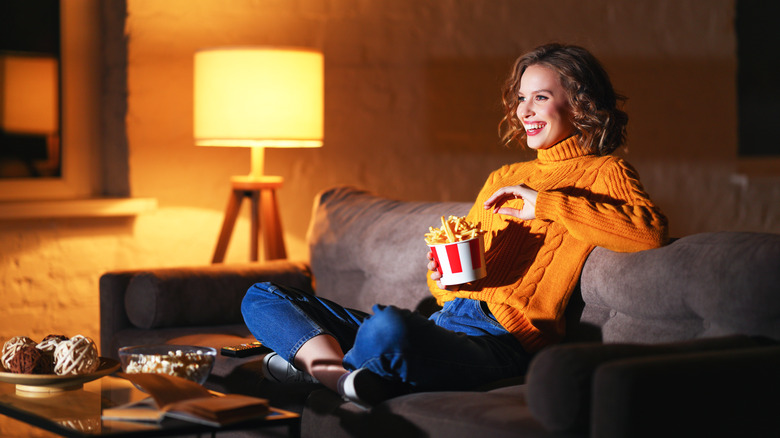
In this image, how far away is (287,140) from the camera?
10.3ft

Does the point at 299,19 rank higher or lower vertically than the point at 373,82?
higher

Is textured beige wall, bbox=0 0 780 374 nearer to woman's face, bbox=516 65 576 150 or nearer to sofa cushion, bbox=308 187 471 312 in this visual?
sofa cushion, bbox=308 187 471 312

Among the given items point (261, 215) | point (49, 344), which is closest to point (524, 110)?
point (49, 344)

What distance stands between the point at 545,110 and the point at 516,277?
0.43 m

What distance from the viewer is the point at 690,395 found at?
1416 mm

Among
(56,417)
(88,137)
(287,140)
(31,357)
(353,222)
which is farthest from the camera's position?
(88,137)

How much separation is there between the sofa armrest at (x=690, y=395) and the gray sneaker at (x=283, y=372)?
81 cm

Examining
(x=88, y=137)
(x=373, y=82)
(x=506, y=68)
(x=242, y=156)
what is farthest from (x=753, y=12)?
(x=88, y=137)

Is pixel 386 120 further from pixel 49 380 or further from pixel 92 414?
pixel 92 414

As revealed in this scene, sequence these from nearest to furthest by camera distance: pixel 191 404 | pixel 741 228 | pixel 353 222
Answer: pixel 191 404
pixel 353 222
pixel 741 228

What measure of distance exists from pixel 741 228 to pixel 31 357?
157 inches

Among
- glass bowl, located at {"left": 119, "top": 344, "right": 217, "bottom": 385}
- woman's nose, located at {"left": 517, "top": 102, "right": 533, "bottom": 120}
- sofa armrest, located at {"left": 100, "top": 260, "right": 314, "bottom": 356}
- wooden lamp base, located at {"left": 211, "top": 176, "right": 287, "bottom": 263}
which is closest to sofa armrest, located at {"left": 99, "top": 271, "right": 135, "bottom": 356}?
sofa armrest, located at {"left": 100, "top": 260, "right": 314, "bottom": 356}

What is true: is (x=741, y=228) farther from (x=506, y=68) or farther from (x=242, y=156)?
(x=242, y=156)

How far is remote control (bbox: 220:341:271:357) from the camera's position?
2.17m
